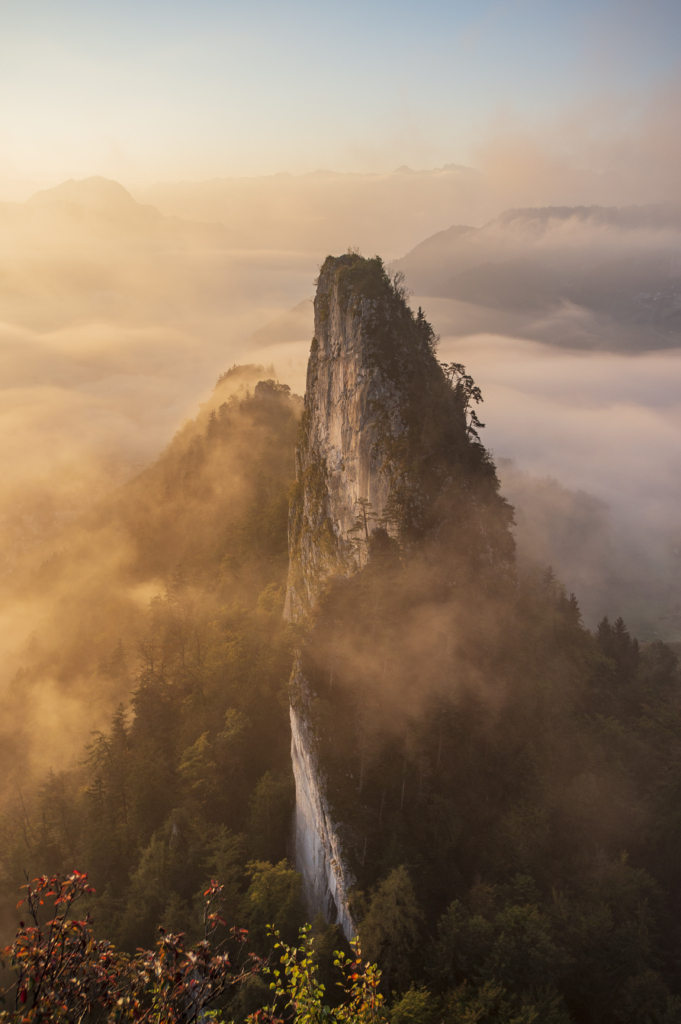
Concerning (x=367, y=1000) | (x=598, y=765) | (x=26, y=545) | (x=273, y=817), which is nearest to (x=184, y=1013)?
(x=367, y=1000)

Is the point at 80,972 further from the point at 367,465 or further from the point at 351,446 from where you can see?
the point at 351,446

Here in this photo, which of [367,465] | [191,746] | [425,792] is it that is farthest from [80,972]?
[191,746]

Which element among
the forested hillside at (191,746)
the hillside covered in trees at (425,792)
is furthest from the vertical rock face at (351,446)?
the forested hillside at (191,746)

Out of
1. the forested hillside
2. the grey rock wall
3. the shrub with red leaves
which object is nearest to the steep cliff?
the grey rock wall

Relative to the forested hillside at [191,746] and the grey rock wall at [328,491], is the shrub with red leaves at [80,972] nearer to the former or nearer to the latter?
the grey rock wall at [328,491]

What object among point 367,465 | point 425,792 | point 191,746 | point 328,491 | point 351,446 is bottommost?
point 191,746

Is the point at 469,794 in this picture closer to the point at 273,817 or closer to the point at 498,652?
the point at 498,652
